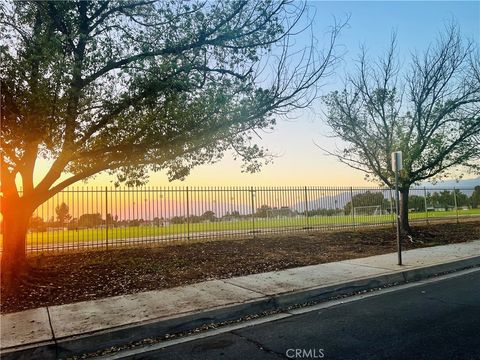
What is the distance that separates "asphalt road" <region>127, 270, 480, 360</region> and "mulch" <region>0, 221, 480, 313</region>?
3.01m

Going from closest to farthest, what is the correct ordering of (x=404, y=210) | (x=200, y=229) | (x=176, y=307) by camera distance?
(x=176, y=307) < (x=404, y=210) < (x=200, y=229)

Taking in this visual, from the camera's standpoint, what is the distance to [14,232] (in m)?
8.60

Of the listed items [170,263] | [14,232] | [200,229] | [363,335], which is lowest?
[363,335]

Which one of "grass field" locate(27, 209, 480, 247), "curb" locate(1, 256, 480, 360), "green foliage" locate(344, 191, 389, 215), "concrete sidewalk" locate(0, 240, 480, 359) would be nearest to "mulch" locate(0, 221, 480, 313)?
"concrete sidewalk" locate(0, 240, 480, 359)

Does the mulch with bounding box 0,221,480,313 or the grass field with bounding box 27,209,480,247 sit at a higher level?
the grass field with bounding box 27,209,480,247

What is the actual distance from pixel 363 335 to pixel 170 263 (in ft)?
20.5

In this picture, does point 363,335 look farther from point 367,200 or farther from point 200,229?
point 367,200

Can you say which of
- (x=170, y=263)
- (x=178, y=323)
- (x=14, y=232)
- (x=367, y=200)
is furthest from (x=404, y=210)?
(x=14, y=232)

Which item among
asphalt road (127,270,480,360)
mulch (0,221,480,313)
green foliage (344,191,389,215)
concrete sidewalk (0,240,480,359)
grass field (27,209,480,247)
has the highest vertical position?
green foliage (344,191,389,215)

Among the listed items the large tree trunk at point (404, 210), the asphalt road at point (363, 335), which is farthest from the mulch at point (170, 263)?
the asphalt road at point (363, 335)

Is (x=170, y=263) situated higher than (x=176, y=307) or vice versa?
(x=170, y=263)

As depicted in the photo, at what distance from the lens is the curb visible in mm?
4660

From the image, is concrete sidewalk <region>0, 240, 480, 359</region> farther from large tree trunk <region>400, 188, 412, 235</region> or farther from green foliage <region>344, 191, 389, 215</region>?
green foliage <region>344, 191, 389, 215</region>

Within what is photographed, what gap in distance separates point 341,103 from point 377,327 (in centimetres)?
1252
